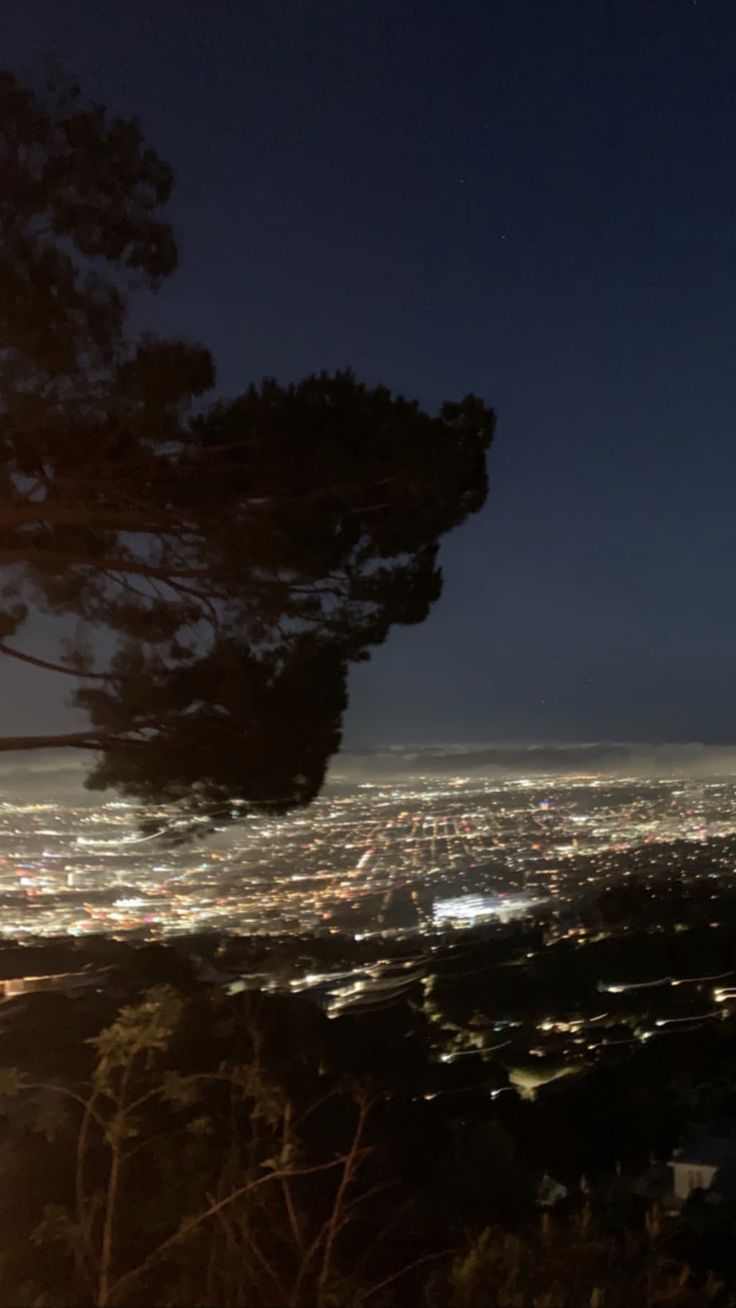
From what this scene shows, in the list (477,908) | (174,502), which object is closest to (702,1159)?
(174,502)

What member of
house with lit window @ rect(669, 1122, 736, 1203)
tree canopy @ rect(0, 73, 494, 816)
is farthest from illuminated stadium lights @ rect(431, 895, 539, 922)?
tree canopy @ rect(0, 73, 494, 816)

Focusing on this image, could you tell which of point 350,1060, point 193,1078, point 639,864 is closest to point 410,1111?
point 350,1060

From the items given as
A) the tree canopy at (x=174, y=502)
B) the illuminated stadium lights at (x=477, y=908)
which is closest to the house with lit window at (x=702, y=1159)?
the tree canopy at (x=174, y=502)

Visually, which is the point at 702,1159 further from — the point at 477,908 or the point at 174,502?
the point at 477,908

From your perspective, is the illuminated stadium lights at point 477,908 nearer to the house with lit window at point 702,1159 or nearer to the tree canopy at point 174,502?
the house with lit window at point 702,1159

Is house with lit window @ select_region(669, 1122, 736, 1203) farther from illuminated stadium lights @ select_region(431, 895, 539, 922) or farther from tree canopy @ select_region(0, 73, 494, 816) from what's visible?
illuminated stadium lights @ select_region(431, 895, 539, 922)

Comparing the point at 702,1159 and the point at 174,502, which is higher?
the point at 174,502

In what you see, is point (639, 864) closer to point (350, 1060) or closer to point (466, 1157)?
point (350, 1060)

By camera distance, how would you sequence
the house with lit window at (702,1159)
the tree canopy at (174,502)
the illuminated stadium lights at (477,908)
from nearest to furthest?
the tree canopy at (174,502)
the house with lit window at (702,1159)
the illuminated stadium lights at (477,908)
